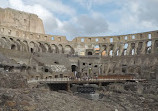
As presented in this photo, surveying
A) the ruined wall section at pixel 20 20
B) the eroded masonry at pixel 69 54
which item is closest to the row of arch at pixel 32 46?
the eroded masonry at pixel 69 54

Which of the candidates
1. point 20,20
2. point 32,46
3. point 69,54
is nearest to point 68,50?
point 69,54

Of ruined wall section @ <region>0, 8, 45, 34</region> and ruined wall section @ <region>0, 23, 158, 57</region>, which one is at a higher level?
ruined wall section @ <region>0, 8, 45, 34</region>

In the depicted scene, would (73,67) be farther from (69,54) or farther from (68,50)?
(68,50)

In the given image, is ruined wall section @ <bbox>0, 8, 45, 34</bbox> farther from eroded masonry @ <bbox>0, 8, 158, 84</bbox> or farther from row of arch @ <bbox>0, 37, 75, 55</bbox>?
row of arch @ <bbox>0, 37, 75, 55</bbox>

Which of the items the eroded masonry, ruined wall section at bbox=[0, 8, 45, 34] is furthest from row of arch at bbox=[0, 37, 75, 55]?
ruined wall section at bbox=[0, 8, 45, 34]

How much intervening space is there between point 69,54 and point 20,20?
21.9m

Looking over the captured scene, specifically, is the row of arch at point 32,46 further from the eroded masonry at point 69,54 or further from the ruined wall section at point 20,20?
the ruined wall section at point 20,20

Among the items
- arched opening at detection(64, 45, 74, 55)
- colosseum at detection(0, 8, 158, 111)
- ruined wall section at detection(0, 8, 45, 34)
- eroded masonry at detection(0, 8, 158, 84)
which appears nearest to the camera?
colosseum at detection(0, 8, 158, 111)

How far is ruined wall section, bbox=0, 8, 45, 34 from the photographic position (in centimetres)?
6147

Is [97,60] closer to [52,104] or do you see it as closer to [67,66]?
[67,66]

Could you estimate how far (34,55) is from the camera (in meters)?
50.1

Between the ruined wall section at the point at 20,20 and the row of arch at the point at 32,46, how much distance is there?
9.76 meters

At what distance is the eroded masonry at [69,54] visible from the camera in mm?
42844

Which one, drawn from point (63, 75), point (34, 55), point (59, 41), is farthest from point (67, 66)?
point (59, 41)
